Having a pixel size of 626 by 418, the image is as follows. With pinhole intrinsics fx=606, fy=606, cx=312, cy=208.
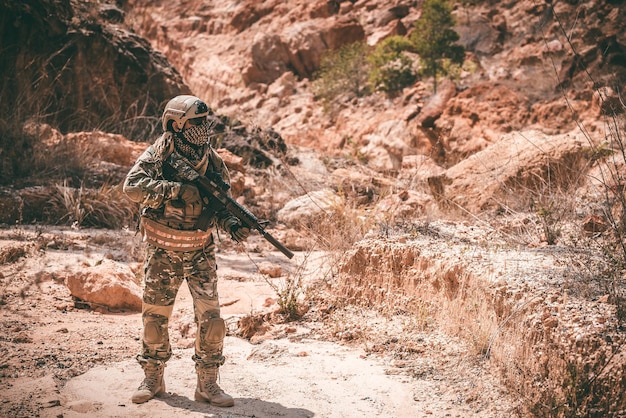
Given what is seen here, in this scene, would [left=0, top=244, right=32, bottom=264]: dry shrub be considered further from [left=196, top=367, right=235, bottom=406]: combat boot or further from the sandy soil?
[left=196, top=367, right=235, bottom=406]: combat boot

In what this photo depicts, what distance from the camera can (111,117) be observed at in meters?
9.16

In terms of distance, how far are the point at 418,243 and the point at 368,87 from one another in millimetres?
10844

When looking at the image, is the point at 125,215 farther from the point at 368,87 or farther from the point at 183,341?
the point at 368,87

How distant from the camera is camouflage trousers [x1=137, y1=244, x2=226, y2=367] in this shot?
3.33 metres

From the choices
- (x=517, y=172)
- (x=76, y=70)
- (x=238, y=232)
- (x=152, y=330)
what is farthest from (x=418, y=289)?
(x=76, y=70)

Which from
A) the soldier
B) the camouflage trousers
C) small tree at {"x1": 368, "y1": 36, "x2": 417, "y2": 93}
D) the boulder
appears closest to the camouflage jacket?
the soldier

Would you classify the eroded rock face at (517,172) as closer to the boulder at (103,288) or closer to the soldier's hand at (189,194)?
the boulder at (103,288)

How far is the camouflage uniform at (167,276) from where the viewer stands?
10.9 ft

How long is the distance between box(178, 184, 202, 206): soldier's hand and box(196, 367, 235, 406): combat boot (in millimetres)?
925

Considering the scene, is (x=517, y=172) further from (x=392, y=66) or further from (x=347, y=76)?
(x=347, y=76)

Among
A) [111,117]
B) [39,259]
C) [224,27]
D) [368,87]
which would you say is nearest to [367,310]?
[39,259]

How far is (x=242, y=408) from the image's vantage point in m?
3.31

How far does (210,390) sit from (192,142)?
1.38 metres

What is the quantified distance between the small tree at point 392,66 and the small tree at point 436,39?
0.72 meters
